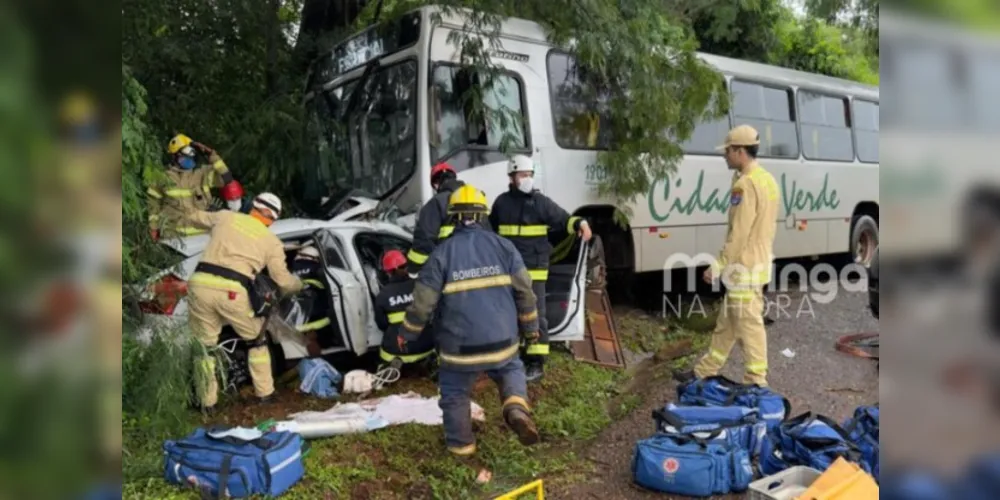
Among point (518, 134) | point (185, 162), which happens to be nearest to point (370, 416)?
point (185, 162)

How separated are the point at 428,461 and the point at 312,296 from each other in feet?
5.82

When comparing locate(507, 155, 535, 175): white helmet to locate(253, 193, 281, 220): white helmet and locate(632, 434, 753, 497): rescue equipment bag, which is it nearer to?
locate(253, 193, 281, 220): white helmet

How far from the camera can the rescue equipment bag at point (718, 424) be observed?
397cm

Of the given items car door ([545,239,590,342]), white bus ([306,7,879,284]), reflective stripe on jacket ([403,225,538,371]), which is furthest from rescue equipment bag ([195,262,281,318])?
car door ([545,239,590,342])

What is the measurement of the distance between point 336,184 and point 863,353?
5.19 meters

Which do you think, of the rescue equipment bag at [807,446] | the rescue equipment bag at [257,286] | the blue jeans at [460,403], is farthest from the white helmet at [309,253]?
the rescue equipment bag at [807,446]

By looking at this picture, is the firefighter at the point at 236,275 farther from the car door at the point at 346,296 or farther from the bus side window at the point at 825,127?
the bus side window at the point at 825,127

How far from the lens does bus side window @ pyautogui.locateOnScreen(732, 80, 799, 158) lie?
9262 mm

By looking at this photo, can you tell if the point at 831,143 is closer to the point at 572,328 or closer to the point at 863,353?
the point at 863,353

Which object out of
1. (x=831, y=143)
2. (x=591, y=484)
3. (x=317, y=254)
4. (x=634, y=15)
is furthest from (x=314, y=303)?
(x=831, y=143)

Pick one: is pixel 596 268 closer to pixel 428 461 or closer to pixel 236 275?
pixel 428 461

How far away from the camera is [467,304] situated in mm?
4223

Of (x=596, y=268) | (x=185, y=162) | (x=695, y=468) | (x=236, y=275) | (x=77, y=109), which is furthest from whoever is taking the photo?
(x=596, y=268)

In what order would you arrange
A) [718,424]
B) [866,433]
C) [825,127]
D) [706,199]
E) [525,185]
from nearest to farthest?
[866,433] < [718,424] < [525,185] < [706,199] < [825,127]
